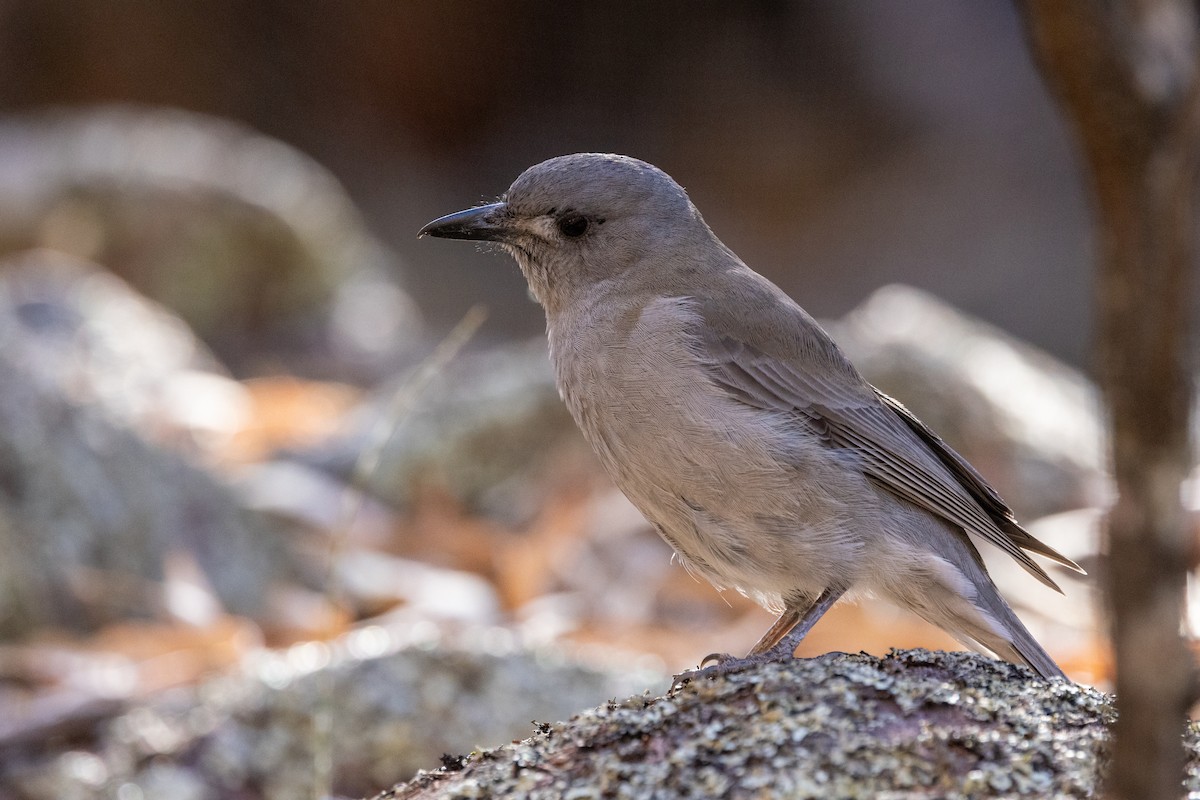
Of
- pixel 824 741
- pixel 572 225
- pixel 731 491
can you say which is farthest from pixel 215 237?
pixel 824 741

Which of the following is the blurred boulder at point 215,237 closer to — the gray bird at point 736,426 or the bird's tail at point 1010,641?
the gray bird at point 736,426

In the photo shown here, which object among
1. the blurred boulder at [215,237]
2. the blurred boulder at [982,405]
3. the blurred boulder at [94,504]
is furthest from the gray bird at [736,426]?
the blurred boulder at [215,237]

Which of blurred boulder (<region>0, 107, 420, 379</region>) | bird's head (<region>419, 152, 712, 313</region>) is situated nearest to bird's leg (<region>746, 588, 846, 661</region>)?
bird's head (<region>419, 152, 712, 313</region>)

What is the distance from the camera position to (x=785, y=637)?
2.91 meters

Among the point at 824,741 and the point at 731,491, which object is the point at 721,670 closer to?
the point at 824,741

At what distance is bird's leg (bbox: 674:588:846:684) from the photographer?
2502 mm

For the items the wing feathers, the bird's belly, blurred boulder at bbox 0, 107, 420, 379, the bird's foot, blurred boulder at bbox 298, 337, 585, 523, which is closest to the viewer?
Answer: the bird's foot

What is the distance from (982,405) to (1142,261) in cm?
549

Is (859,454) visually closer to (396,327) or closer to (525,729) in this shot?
(525,729)

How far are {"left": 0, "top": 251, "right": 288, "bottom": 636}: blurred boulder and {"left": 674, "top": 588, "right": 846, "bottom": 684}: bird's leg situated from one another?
239cm

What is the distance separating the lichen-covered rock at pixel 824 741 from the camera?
5.98ft

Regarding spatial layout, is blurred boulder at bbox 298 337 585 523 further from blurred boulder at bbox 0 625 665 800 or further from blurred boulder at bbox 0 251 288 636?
blurred boulder at bbox 0 625 665 800

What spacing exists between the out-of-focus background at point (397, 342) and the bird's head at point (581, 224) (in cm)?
61

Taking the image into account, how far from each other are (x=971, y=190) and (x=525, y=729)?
15.2 meters
